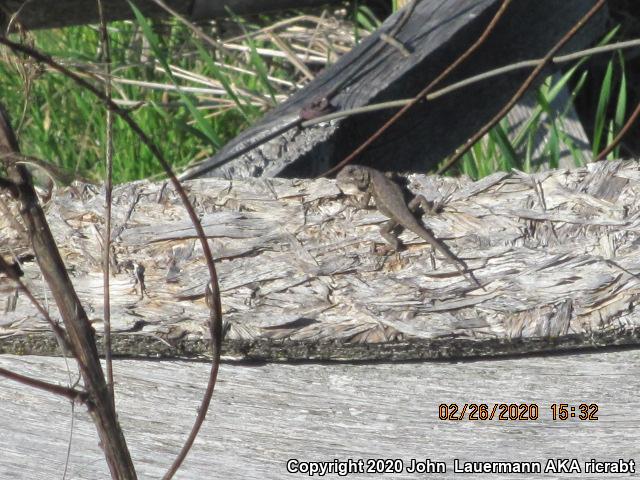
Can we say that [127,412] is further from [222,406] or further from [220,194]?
[220,194]

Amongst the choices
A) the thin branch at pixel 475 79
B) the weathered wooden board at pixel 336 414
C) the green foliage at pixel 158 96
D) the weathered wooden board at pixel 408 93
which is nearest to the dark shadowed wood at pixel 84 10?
the green foliage at pixel 158 96

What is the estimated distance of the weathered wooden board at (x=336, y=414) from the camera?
65.1 inches

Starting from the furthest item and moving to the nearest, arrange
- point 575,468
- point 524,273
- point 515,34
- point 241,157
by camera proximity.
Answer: point 515,34 → point 241,157 → point 575,468 → point 524,273

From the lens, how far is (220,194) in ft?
6.02

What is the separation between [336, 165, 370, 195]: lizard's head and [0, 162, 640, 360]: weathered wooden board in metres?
0.04

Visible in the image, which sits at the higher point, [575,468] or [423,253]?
[423,253]

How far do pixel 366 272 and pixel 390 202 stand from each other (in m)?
0.17

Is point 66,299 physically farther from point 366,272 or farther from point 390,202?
point 390,202

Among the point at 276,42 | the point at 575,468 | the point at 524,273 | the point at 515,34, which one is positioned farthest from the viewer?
the point at 276,42

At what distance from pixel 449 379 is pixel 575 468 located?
331mm

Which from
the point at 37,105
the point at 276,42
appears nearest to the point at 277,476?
the point at 276,42

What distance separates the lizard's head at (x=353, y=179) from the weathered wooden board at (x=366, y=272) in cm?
4

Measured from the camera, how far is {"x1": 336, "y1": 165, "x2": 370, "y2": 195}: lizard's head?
5.99ft

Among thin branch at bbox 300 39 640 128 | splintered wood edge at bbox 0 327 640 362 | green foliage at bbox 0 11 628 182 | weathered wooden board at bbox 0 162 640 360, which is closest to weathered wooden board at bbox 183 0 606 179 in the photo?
thin branch at bbox 300 39 640 128
